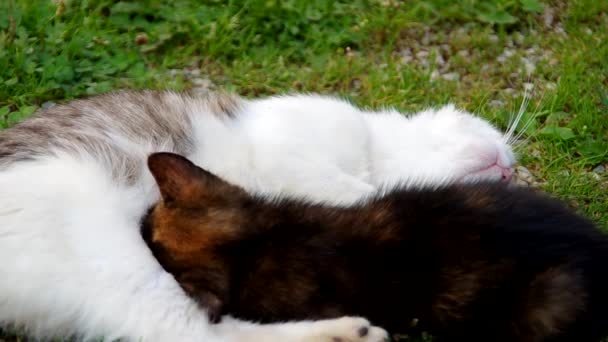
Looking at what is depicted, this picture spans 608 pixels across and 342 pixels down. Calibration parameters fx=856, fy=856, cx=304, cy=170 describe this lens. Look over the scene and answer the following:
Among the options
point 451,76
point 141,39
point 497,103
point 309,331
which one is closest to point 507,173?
point 497,103

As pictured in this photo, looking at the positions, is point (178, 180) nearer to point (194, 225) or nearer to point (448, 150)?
point (194, 225)

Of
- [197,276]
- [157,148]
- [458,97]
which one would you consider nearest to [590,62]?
Result: [458,97]

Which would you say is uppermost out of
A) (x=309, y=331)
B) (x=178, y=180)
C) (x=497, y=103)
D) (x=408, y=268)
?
(x=178, y=180)

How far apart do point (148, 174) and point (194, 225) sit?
51cm

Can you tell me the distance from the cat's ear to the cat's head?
1.18 m

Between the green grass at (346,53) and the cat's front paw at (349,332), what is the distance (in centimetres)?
211

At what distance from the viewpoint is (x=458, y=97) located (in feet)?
18.1

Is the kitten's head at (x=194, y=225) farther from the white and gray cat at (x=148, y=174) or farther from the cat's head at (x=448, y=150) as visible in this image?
the cat's head at (x=448, y=150)

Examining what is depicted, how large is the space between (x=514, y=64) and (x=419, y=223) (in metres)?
2.77

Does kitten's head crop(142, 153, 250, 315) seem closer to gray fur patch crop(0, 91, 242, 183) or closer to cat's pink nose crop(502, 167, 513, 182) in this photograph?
gray fur patch crop(0, 91, 242, 183)

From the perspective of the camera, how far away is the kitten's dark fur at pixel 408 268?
3.24 metres

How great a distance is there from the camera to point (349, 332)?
10.4 feet

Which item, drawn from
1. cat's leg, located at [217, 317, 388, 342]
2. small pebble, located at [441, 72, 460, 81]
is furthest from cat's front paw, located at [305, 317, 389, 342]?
small pebble, located at [441, 72, 460, 81]

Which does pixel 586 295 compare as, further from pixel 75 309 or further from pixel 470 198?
pixel 75 309
